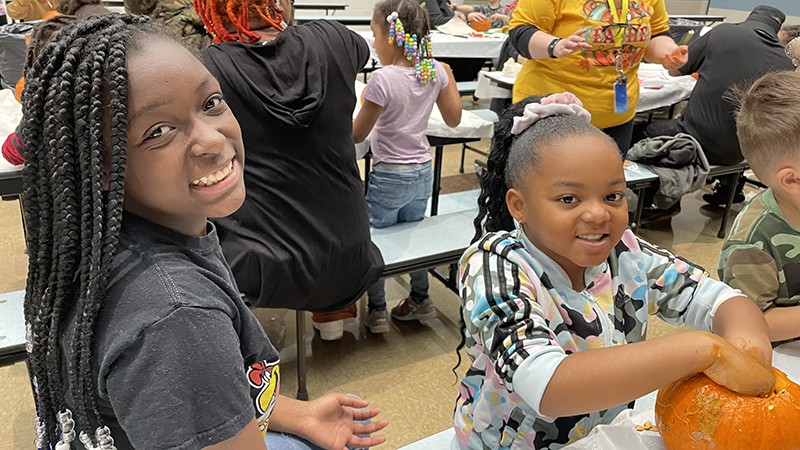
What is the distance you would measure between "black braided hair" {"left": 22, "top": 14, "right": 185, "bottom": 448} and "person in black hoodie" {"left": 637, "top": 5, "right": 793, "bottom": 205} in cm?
321

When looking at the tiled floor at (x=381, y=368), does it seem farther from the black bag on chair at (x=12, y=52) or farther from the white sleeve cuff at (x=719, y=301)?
the white sleeve cuff at (x=719, y=301)

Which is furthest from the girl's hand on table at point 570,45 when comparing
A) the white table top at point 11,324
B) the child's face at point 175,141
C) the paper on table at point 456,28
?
the paper on table at point 456,28

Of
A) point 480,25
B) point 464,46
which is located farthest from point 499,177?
point 480,25

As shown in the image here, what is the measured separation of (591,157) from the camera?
1.00 meters

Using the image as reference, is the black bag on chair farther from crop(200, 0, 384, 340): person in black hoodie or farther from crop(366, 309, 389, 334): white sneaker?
crop(366, 309, 389, 334): white sneaker

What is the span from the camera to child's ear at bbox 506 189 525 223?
3.60 feet

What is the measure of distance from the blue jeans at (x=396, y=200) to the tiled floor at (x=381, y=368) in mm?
187

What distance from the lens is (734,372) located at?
0.87 meters

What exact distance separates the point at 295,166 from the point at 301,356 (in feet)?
2.53

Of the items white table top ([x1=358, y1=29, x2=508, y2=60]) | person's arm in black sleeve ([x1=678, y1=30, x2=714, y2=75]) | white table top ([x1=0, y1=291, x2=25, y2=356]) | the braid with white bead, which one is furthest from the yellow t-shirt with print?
white table top ([x1=358, y1=29, x2=508, y2=60])

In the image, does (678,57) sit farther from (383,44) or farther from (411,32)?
(383,44)

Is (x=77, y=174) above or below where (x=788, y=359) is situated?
above

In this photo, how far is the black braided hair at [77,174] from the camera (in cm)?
70

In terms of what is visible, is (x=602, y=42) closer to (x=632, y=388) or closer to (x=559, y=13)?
(x=559, y=13)
